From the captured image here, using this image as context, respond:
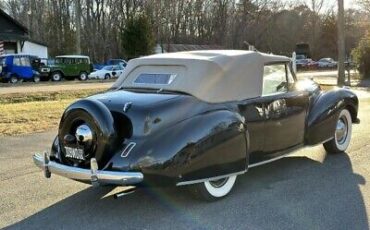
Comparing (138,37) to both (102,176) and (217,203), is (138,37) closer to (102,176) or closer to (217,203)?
(217,203)

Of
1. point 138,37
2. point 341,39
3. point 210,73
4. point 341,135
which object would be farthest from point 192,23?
point 210,73

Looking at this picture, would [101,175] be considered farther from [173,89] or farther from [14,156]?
[14,156]

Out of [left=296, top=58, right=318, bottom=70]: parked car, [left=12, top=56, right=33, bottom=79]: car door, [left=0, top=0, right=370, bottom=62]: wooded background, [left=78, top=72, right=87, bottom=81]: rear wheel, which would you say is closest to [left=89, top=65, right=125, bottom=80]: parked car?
[left=78, top=72, right=87, bottom=81]: rear wheel

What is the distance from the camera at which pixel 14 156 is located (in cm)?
780

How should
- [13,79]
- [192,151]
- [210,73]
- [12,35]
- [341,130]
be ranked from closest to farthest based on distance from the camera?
[192,151], [210,73], [341,130], [13,79], [12,35]

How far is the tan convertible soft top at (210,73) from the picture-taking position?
5.52m

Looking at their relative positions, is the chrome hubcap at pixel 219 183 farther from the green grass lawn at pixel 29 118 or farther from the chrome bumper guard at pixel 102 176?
the green grass lawn at pixel 29 118

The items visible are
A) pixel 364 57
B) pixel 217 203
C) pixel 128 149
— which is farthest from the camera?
pixel 364 57

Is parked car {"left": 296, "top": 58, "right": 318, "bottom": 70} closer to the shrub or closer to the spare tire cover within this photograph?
the shrub

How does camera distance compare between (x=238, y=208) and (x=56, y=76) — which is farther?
(x=56, y=76)

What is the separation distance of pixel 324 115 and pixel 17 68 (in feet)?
93.2

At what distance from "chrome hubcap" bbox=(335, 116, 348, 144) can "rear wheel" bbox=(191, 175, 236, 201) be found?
2.67m

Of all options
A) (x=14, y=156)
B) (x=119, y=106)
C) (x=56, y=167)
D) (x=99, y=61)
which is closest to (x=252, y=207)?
(x=119, y=106)

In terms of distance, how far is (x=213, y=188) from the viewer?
5.29m
